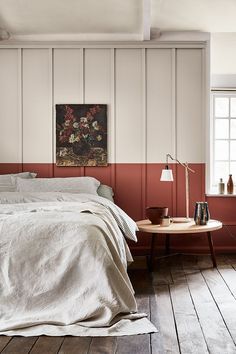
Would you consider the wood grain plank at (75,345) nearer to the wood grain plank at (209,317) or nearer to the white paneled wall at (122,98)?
the wood grain plank at (209,317)

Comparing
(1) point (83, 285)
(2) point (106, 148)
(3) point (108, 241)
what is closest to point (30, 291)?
(1) point (83, 285)

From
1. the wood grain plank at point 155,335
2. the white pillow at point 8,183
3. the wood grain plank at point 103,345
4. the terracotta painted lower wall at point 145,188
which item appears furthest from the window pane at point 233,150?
the wood grain plank at point 103,345

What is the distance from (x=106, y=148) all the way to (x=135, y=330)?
3050 mm

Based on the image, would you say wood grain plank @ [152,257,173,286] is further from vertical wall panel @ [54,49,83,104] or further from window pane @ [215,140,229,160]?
vertical wall panel @ [54,49,83,104]

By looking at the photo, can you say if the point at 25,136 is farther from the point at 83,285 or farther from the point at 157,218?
the point at 83,285

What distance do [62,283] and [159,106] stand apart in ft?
10.5

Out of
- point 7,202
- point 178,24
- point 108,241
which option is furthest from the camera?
point 178,24

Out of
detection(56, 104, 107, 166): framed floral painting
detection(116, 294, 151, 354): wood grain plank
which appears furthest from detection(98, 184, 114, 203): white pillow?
detection(116, 294, 151, 354): wood grain plank

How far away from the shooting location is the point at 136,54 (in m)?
5.64

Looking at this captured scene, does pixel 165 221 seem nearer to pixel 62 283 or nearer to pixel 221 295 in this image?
pixel 221 295

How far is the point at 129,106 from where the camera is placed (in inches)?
222

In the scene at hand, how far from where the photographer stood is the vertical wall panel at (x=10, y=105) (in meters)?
5.64

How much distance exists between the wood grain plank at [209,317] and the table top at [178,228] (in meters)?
0.43

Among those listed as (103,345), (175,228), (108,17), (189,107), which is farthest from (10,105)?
(103,345)
